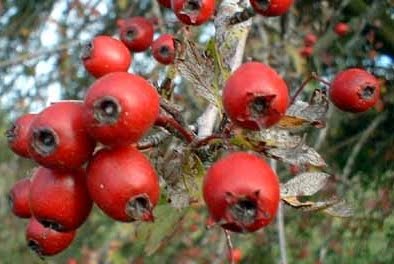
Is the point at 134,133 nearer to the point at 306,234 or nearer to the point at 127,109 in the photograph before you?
the point at 127,109

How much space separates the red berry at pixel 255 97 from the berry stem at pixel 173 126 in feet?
0.53

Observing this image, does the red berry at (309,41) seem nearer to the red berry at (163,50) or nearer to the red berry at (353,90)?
the red berry at (163,50)

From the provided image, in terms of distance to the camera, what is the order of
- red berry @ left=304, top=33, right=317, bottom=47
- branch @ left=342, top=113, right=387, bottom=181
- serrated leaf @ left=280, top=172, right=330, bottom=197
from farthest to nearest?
red berry @ left=304, top=33, right=317, bottom=47, branch @ left=342, top=113, right=387, bottom=181, serrated leaf @ left=280, top=172, right=330, bottom=197

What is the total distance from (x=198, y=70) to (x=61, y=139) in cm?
31

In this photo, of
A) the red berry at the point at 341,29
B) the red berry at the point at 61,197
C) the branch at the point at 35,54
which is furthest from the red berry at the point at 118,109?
the branch at the point at 35,54

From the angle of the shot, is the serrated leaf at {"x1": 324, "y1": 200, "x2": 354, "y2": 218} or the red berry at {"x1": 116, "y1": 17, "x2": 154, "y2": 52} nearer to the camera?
the serrated leaf at {"x1": 324, "y1": 200, "x2": 354, "y2": 218}

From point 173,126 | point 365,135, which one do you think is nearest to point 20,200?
point 173,126

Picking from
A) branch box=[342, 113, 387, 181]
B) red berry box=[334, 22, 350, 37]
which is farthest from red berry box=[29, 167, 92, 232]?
red berry box=[334, 22, 350, 37]

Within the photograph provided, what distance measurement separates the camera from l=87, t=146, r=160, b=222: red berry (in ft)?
3.49

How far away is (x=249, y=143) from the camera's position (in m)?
1.16

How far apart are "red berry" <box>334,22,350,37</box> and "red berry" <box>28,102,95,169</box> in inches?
94.2

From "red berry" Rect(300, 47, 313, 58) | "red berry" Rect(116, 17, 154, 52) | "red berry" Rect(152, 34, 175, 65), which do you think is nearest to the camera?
"red berry" Rect(152, 34, 175, 65)

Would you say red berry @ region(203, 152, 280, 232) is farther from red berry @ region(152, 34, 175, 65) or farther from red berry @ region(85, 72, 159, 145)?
red berry @ region(152, 34, 175, 65)

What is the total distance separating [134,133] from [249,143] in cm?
18
